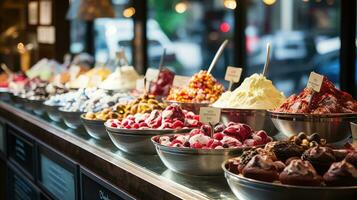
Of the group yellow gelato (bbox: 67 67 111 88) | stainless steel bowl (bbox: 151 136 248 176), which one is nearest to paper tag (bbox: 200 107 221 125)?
stainless steel bowl (bbox: 151 136 248 176)

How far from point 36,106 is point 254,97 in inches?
81.9

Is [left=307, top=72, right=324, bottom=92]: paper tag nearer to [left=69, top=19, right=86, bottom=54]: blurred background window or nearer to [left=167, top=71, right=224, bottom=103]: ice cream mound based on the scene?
[left=167, top=71, right=224, bottom=103]: ice cream mound

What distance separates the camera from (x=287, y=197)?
136 centimetres

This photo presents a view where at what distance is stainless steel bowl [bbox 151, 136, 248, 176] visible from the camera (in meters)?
1.81

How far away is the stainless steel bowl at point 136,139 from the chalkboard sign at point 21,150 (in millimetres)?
1426

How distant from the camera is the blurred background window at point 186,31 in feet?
26.2

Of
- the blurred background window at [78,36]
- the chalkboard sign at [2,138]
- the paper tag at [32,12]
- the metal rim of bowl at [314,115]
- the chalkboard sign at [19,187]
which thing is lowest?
the chalkboard sign at [19,187]

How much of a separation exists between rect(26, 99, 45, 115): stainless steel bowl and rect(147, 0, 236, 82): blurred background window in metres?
3.73

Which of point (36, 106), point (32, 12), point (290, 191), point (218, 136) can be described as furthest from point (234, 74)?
point (32, 12)

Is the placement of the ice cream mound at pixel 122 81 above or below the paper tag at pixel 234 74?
below

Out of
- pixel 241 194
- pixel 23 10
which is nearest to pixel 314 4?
pixel 23 10

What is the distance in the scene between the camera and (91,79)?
425cm

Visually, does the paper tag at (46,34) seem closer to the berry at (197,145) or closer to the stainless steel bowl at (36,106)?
the stainless steel bowl at (36,106)

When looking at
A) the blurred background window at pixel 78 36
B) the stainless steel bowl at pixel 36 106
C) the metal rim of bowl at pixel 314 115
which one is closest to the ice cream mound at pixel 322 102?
the metal rim of bowl at pixel 314 115
